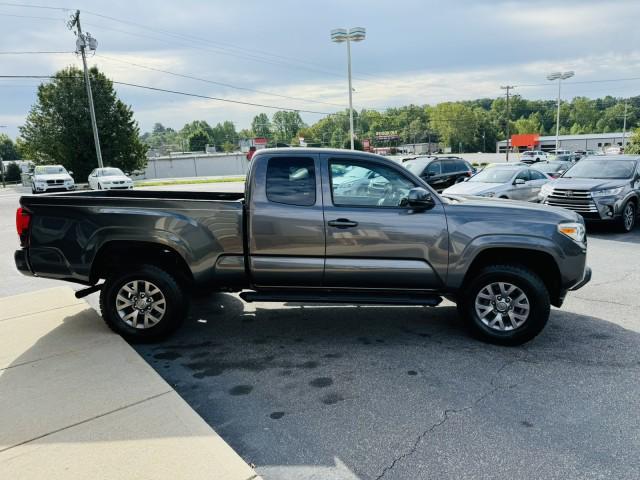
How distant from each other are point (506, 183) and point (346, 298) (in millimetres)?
9656

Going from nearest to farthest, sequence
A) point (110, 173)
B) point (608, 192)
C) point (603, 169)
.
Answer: point (608, 192), point (603, 169), point (110, 173)

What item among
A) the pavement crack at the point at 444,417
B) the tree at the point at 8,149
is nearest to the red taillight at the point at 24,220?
the pavement crack at the point at 444,417

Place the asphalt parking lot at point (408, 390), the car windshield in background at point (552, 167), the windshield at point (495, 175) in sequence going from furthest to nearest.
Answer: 1. the car windshield in background at point (552, 167)
2. the windshield at point (495, 175)
3. the asphalt parking lot at point (408, 390)

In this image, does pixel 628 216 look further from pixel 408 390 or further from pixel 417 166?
→ pixel 408 390

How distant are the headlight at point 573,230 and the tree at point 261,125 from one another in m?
162

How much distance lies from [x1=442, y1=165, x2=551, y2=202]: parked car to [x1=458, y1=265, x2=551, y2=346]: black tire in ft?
25.6

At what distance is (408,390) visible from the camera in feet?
12.7

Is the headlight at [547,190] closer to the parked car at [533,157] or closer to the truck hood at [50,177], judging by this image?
the truck hood at [50,177]

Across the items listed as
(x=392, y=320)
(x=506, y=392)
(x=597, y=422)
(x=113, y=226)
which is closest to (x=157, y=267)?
(x=113, y=226)

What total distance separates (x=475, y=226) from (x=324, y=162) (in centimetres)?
Result: 161

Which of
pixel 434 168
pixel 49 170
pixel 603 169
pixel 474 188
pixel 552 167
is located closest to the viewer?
pixel 603 169

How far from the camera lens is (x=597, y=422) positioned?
337cm

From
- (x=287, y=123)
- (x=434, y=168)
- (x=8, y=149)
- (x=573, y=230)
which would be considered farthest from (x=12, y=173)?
(x=287, y=123)

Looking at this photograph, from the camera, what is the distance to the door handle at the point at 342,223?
4637 mm
